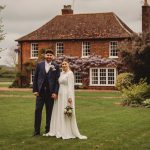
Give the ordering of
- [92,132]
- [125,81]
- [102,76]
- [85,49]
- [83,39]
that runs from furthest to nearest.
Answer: [85,49] → [83,39] → [102,76] → [125,81] → [92,132]

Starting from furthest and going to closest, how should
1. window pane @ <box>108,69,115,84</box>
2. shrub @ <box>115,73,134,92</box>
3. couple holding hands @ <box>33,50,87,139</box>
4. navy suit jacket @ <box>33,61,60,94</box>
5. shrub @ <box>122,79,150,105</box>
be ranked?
window pane @ <box>108,69,115,84</box> → shrub @ <box>115,73,134,92</box> → shrub @ <box>122,79,150,105</box> → navy suit jacket @ <box>33,61,60,94</box> → couple holding hands @ <box>33,50,87,139</box>

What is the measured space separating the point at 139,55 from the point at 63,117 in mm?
15587

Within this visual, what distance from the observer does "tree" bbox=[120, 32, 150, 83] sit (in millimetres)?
28156

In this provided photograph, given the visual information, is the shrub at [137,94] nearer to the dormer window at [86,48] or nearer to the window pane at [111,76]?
the window pane at [111,76]

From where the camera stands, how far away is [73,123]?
44.4ft

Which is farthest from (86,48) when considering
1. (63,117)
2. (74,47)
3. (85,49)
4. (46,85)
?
(63,117)

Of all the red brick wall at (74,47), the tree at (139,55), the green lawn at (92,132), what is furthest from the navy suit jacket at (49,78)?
the red brick wall at (74,47)

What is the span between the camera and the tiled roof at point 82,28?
48719 millimetres

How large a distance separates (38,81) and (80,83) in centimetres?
3531

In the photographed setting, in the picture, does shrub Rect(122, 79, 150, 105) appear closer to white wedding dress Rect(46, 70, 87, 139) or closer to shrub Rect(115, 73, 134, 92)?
shrub Rect(115, 73, 134, 92)

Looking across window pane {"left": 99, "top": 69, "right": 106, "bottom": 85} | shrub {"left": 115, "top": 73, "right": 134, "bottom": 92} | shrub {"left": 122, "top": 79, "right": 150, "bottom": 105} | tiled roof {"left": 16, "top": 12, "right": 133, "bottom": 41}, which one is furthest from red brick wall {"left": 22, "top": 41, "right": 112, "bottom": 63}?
shrub {"left": 122, "top": 79, "right": 150, "bottom": 105}

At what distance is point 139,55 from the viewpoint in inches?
1118

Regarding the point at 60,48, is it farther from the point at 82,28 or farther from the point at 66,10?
the point at 66,10

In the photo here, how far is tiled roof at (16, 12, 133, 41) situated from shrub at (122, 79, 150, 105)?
66.3 feet
